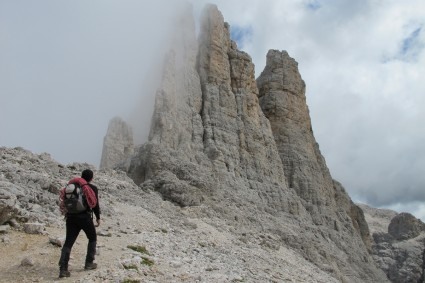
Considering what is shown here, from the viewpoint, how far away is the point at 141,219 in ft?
72.1

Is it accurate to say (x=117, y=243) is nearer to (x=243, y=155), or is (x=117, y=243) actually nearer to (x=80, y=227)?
(x=80, y=227)

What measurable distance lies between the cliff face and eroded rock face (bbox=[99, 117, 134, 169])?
8347 millimetres

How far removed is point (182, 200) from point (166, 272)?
19.9 meters

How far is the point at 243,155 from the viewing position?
4903cm

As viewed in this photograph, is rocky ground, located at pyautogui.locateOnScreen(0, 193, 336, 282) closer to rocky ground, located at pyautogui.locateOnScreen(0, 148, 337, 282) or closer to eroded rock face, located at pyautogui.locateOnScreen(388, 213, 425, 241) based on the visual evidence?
rocky ground, located at pyautogui.locateOnScreen(0, 148, 337, 282)

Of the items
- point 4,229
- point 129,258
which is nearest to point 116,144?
point 4,229

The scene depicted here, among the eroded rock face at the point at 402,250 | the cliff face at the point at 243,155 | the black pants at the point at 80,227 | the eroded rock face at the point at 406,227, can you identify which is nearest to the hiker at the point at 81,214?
the black pants at the point at 80,227

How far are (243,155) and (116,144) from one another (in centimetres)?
1382

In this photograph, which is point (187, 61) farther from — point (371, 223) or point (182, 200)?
point (371, 223)

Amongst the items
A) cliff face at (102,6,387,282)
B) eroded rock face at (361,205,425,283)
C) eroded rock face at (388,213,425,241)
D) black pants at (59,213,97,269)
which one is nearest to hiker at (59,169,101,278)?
black pants at (59,213,97,269)

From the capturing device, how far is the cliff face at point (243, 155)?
120ft

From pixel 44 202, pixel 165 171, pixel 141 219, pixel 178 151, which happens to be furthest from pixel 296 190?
pixel 44 202

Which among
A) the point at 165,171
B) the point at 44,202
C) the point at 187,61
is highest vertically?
the point at 187,61

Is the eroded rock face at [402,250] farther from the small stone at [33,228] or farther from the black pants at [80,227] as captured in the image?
the black pants at [80,227]
